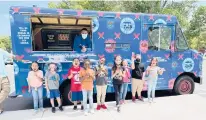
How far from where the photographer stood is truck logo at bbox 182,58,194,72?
20.8 ft

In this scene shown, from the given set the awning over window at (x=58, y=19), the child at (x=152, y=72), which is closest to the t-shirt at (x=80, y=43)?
the awning over window at (x=58, y=19)

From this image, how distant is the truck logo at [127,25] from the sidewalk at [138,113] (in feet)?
7.06

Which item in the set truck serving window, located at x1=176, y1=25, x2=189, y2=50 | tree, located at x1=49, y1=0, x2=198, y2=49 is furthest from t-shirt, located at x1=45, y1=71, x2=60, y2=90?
tree, located at x1=49, y1=0, x2=198, y2=49

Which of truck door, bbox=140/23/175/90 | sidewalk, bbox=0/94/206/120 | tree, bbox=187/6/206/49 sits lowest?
sidewalk, bbox=0/94/206/120

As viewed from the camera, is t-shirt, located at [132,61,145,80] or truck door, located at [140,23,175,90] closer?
t-shirt, located at [132,61,145,80]

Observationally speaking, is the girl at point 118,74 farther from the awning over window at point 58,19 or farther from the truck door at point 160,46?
the awning over window at point 58,19

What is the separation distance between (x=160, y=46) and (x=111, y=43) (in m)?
1.64

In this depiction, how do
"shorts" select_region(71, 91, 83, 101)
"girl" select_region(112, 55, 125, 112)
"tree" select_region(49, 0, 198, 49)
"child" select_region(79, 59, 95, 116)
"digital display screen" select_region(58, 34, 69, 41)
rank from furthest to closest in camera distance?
1. "tree" select_region(49, 0, 198, 49)
2. "digital display screen" select_region(58, 34, 69, 41)
3. "shorts" select_region(71, 91, 83, 101)
4. "girl" select_region(112, 55, 125, 112)
5. "child" select_region(79, 59, 95, 116)

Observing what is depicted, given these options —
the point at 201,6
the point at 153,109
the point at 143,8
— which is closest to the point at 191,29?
the point at 201,6

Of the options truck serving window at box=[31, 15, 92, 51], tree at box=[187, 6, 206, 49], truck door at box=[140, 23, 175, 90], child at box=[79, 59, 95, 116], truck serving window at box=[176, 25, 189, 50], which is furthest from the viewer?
tree at box=[187, 6, 206, 49]

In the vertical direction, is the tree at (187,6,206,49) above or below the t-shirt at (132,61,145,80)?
above

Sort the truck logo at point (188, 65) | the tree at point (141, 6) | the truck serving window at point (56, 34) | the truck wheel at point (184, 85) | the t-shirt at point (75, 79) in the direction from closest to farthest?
the t-shirt at point (75, 79)
the truck logo at point (188, 65)
the truck wheel at point (184, 85)
the truck serving window at point (56, 34)
the tree at point (141, 6)

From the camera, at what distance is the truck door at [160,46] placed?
5973 millimetres

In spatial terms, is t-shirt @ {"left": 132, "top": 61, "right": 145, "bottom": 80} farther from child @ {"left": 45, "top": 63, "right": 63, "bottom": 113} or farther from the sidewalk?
child @ {"left": 45, "top": 63, "right": 63, "bottom": 113}
